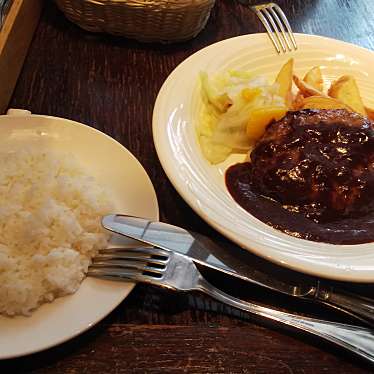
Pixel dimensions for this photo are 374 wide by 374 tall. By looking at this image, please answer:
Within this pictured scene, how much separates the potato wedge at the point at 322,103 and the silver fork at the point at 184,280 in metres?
1.04

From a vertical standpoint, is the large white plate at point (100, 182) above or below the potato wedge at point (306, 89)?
below

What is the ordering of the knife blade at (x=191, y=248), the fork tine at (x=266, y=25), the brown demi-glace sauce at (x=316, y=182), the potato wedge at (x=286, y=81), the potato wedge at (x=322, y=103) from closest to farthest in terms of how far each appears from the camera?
1. the knife blade at (x=191, y=248)
2. the brown demi-glace sauce at (x=316, y=182)
3. the potato wedge at (x=322, y=103)
4. the potato wedge at (x=286, y=81)
5. the fork tine at (x=266, y=25)

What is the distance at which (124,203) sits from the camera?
1.76 m

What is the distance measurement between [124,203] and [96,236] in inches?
8.4

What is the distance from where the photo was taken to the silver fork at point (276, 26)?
8.26ft

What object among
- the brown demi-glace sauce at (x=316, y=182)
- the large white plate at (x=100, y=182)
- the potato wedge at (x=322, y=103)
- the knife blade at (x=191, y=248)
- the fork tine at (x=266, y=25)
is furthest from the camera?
the fork tine at (x=266, y=25)

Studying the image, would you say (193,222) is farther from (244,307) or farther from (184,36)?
(184,36)

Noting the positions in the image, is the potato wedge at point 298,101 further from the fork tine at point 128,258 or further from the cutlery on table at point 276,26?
the fork tine at point 128,258

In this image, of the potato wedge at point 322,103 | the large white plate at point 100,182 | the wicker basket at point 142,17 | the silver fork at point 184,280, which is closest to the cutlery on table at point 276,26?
the wicker basket at point 142,17

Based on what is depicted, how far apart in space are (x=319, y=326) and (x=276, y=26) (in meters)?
1.82

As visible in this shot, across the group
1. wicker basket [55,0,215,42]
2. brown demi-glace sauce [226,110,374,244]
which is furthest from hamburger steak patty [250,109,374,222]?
wicker basket [55,0,215,42]

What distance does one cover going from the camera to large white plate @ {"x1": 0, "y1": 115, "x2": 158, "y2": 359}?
134 cm

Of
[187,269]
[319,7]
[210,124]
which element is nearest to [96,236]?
[187,269]

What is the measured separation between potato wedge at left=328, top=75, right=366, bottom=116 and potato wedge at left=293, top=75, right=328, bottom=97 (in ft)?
0.32
